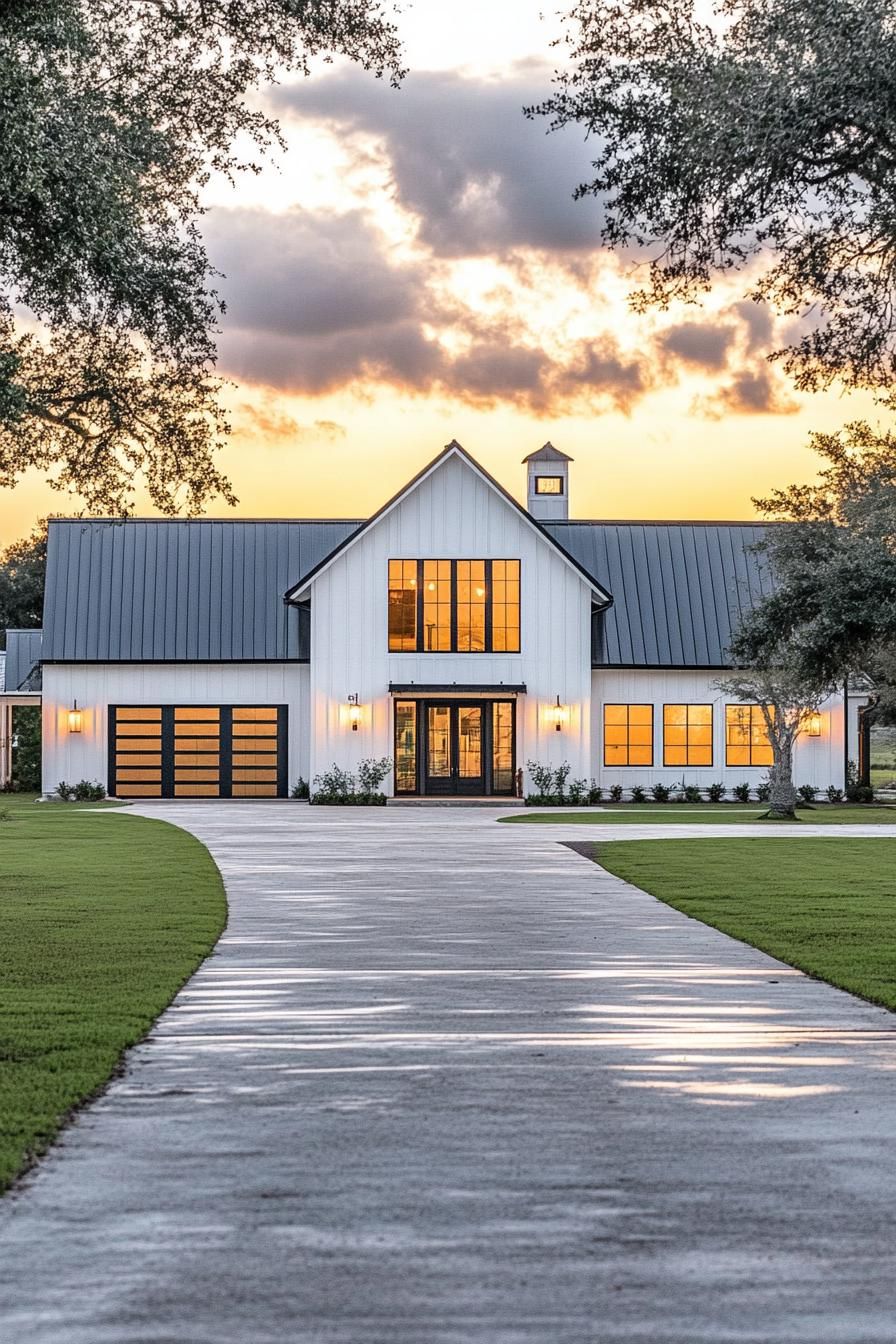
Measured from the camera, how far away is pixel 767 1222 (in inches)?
194

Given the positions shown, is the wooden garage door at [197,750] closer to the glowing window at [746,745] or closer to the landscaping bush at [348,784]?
the landscaping bush at [348,784]

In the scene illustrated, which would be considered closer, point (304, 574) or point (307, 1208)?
point (307, 1208)

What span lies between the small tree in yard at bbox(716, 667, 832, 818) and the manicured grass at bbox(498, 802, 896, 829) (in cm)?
53

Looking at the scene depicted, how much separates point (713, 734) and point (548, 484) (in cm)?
981

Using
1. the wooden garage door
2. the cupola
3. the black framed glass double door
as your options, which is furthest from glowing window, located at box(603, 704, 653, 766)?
the wooden garage door

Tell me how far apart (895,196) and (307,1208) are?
8257 millimetres

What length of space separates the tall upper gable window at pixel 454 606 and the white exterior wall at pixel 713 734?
2.91 meters

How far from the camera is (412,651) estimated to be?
3784 centimetres

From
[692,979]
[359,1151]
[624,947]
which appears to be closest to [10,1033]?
[359,1151]

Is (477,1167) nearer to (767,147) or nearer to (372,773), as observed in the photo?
(767,147)

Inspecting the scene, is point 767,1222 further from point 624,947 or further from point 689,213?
point 689,213

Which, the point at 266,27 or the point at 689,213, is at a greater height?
the point at 266,27

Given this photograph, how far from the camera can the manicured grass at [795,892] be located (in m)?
10.9

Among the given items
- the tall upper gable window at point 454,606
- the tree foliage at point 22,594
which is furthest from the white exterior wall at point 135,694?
the tree foliage at point 22,594
